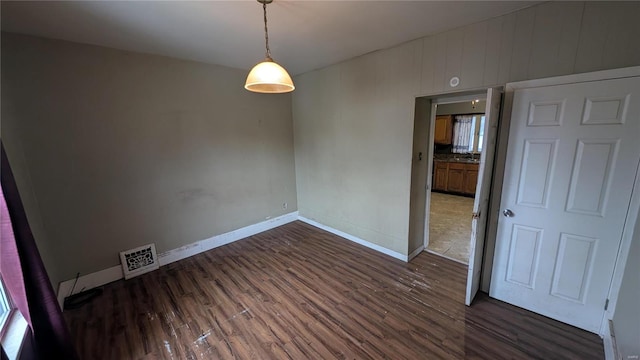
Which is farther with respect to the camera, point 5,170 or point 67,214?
point 67,214

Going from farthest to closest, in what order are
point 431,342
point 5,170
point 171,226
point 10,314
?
point 171,226
point 431,342
point 10,314
point 5,170

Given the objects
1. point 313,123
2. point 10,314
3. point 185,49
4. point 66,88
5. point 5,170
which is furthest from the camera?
point 313,123

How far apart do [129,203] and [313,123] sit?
2.88m

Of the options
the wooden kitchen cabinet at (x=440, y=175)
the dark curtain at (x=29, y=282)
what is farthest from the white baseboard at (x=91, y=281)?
the wooden kitchen cabinet at (x=440, y=175)

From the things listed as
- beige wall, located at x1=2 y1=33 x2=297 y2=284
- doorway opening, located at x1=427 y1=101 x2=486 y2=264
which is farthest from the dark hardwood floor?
doorway opening, located at x1=427 y1=101 x2=486 y2=264

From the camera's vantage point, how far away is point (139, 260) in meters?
3.04

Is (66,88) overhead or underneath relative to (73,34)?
underneath

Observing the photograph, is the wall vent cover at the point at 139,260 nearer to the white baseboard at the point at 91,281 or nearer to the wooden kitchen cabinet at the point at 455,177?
the white baseboard at the point at 91,281

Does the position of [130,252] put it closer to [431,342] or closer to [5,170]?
[5,170]

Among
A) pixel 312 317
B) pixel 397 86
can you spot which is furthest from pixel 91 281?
pixel 397 86

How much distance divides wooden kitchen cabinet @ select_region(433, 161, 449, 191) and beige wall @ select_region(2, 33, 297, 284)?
5.10 metres

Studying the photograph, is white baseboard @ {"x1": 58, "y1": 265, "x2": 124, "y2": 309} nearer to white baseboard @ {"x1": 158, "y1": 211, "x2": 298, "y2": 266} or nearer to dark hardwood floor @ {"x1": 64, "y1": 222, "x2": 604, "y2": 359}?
Result: dark hardwood floor @ {"x1": 64, "y1": 222, "x2": 604, "y2": 359}

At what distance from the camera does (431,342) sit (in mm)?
1967

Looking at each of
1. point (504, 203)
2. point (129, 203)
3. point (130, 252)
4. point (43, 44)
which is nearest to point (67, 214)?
point (129, 203)
